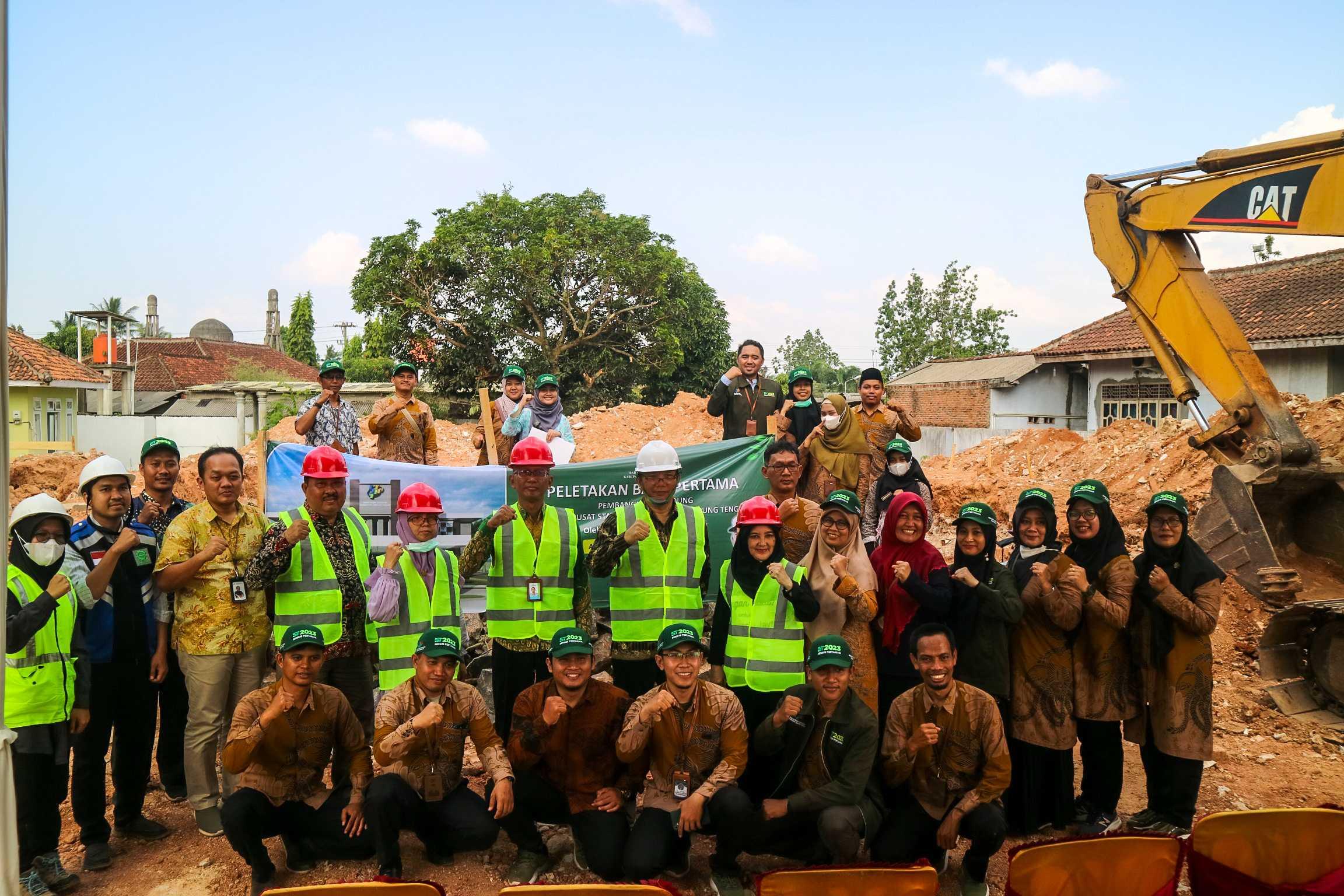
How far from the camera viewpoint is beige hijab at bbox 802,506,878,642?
5.01 m

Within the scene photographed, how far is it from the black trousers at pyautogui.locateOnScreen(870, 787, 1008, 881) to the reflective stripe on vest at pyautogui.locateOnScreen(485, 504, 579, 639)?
6.52 feet

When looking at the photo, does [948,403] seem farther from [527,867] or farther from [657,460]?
[527,867]

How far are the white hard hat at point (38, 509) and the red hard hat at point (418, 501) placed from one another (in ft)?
5.06

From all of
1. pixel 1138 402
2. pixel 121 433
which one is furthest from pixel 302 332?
pixel 1138 402

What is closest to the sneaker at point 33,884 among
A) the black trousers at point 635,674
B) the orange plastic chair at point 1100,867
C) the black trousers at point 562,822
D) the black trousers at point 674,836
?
the black trousers at point 562,822

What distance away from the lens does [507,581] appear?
5.24 meters

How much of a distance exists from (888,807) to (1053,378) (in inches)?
894

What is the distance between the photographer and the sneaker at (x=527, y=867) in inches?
182

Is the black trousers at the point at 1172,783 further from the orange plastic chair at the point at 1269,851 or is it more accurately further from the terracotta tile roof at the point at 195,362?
the terracotta tile roof at the point at 195,362

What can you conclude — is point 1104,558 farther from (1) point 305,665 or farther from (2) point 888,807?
(1) point 305,665

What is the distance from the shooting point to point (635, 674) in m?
5.28

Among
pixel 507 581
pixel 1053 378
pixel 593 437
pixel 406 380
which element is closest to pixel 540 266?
pixel 593 437

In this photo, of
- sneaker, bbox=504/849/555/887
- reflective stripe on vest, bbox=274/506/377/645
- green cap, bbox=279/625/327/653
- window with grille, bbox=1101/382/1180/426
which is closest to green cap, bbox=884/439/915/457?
sneaker, bbox=504/849/555/887

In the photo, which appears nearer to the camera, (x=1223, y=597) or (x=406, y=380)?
(x=406, y=380)
